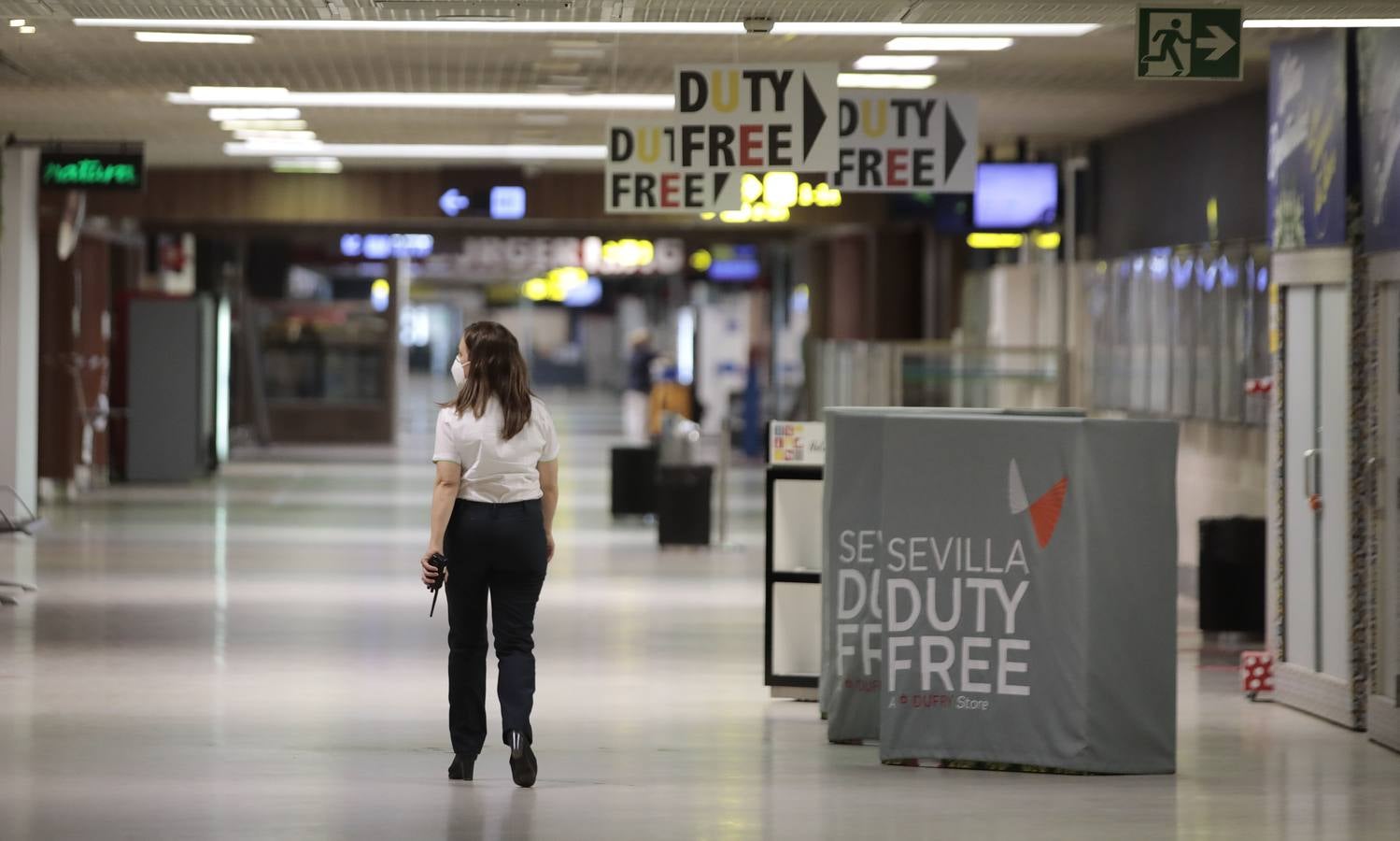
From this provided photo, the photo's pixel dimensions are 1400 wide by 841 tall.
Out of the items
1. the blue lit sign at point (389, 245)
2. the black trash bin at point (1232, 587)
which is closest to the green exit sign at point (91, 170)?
the black trash bin at point (1232, 587)

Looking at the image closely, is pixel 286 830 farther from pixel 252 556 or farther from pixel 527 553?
pixel 252 556

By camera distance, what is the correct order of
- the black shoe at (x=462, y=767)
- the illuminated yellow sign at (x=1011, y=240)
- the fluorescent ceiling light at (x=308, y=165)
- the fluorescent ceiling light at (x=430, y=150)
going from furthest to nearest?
1. the fluorescent ceiling light at (x=308, y=165)
2. the fluorescent ceiling light at (x=430, y=150)
3. the illuminated yellow sign at (x=1011, y=240)
4. the black shoe at (x=462, y=767)

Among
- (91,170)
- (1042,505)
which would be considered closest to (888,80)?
(1042,505)

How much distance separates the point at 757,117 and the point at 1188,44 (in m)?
2.41

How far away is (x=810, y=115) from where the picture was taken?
9.52m

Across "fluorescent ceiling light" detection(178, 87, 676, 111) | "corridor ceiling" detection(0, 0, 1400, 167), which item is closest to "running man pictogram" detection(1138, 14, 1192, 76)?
"corridor ceiling" detection(0, 0, 1400, 167)

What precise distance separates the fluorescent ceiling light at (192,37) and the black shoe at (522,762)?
17.3ft

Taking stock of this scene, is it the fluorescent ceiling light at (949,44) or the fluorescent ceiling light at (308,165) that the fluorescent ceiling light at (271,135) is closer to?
the fluorescent ceiling light at (308,165)

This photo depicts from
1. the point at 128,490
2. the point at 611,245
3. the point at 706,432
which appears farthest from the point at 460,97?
the point at 706,432

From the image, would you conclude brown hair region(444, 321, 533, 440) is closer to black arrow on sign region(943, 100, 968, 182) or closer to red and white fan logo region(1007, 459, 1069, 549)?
red and white fan logo region(1007, 459, 1069, 549)

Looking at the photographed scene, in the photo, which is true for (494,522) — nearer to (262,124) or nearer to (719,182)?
(719,182)

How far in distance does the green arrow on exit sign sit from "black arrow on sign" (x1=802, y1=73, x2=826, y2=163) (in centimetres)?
211

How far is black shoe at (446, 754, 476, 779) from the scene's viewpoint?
6980 mm

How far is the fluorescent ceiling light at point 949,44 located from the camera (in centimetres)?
1084
